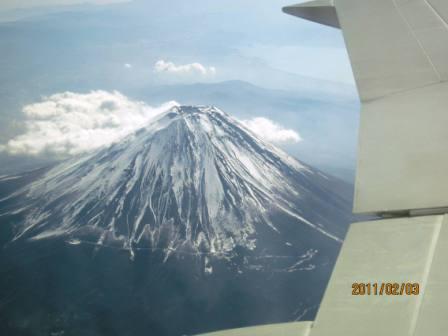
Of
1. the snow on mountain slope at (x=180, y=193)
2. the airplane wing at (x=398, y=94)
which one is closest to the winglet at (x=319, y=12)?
the airplane wing at (x=398, y=94)

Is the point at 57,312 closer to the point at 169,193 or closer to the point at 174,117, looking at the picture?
the point at 169,193

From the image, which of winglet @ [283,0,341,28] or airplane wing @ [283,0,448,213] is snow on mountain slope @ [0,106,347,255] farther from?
airplane wing @ [283,0,448,213]

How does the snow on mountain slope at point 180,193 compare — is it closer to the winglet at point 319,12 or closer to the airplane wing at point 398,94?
the winglet at point 319,12

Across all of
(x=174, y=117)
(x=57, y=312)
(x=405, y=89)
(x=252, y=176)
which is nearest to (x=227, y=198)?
(x=252, y=176)
